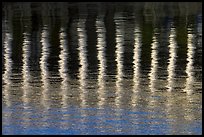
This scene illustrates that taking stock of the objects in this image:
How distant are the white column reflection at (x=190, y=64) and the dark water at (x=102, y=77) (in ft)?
0.07

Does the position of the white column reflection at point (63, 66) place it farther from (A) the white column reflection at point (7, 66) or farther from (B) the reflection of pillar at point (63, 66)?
(A) the white column reflection at point (7, 66)

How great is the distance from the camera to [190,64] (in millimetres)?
23703

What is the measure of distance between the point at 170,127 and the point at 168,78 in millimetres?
6217

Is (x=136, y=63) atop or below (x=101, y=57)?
atop

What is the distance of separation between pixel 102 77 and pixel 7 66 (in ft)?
11.8

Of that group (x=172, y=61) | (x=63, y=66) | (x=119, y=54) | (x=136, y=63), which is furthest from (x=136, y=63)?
(x=119, y=54)

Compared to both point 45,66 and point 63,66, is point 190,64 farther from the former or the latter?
point 45,66

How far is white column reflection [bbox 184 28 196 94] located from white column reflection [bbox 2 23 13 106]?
3884mm

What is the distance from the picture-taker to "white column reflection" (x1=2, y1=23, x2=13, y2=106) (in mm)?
18652

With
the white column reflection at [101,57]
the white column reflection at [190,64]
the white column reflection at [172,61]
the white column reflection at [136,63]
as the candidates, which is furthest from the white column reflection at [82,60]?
the white column reflection at [190,64]

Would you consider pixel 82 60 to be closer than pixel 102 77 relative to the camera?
No

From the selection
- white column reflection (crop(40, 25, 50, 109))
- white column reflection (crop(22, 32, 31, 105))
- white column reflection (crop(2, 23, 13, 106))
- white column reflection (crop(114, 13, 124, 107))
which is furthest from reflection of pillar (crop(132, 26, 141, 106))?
white column reflection (crop(2, 23, 13, 106))

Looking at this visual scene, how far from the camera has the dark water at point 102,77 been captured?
15344mm

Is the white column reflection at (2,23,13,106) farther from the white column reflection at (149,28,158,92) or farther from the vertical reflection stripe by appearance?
the white column reflection at (149,28,158,92)
